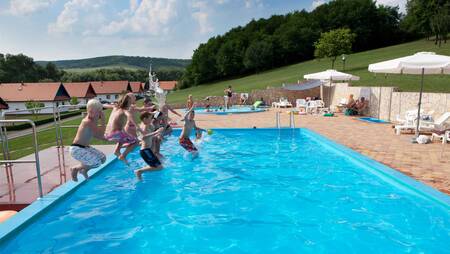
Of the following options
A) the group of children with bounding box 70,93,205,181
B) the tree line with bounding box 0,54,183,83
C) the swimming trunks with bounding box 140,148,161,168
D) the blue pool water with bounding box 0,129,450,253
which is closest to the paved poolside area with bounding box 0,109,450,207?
the blue pool water with bounding box 0,129,450,253

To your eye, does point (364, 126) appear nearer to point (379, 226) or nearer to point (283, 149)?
point (283, 149)

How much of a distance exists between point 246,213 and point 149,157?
93.5 inches

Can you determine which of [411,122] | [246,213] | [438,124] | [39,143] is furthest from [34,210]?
[411,122]

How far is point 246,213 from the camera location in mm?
5703

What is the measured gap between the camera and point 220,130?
13383 millimetres

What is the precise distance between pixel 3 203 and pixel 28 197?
365 mm

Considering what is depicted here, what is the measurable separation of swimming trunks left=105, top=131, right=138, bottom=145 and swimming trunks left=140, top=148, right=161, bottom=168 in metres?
0.30

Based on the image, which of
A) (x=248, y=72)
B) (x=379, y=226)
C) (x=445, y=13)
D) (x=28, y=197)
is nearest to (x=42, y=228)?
(x=28, y=197)

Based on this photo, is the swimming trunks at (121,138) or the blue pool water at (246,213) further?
the swimming trunks at (121,138)

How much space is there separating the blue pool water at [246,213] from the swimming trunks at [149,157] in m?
0.58

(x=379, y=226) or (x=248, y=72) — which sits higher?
(x=248, y=72)

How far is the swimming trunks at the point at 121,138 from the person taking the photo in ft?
20.8

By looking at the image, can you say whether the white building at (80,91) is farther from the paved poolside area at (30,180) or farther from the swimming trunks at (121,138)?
the swimming trunks at (121,138)

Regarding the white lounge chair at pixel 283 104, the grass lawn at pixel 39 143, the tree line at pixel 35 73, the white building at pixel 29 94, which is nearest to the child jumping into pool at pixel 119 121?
the grass lawn at pixel 39 143
